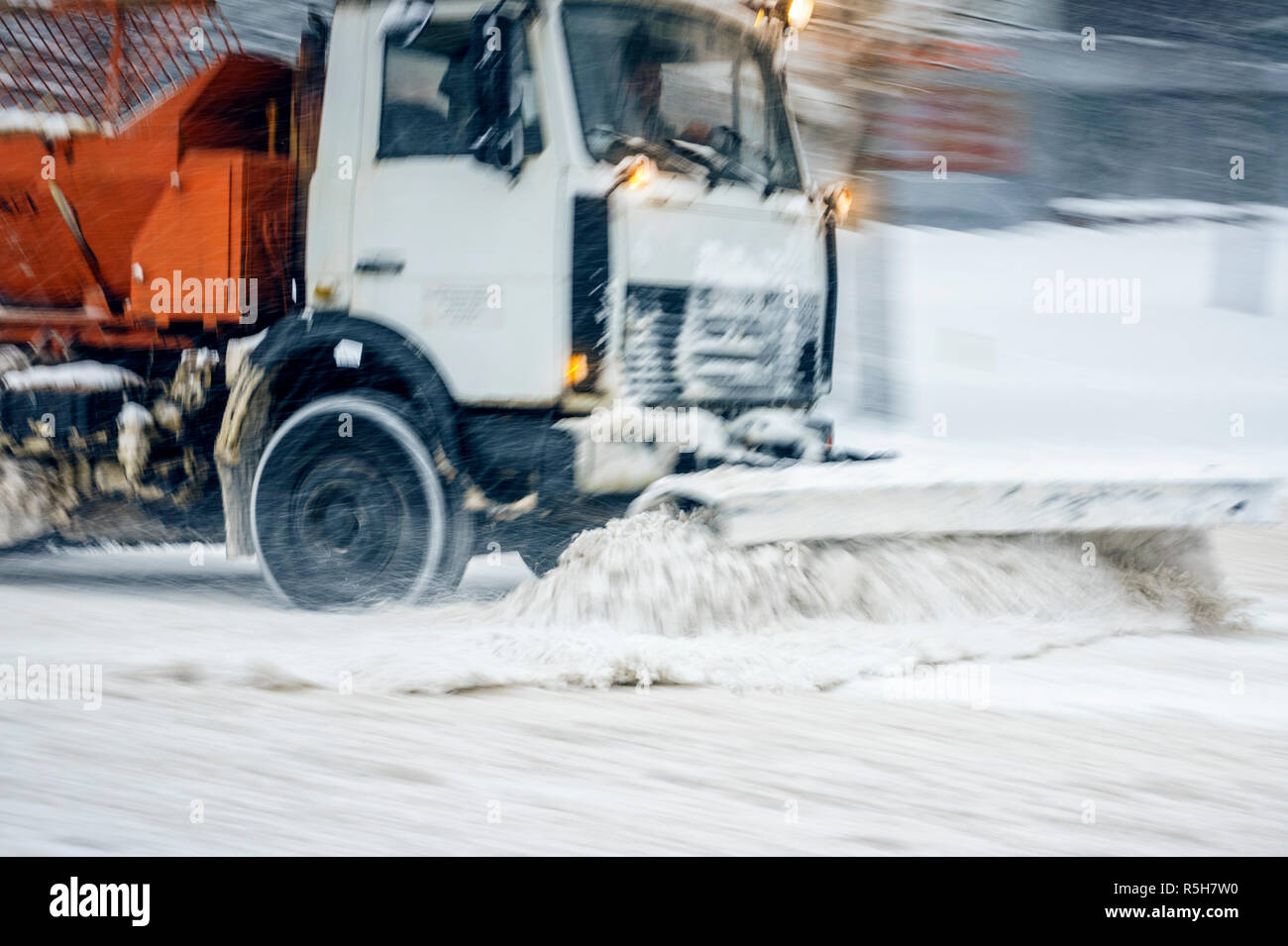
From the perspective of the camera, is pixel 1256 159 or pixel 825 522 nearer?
pixel 825 522

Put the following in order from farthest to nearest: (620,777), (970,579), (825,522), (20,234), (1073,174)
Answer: (1073,174), (20,234), (970,579), (825,522), (620,777)

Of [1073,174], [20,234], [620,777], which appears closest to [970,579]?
[620,777]

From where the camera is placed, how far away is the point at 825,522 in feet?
13.3

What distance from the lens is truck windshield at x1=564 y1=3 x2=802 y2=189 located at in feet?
13.6

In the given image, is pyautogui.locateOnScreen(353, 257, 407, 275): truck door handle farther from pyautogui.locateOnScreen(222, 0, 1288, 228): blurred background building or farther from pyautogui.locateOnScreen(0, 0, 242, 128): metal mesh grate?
pyautogui.locateOnScreen(222, 0, 1288, 228): blurred background building

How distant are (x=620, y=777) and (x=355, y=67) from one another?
2.73 meters

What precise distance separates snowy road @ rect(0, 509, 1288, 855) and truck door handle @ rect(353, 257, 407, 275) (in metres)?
1.19

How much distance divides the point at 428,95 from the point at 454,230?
0.48m

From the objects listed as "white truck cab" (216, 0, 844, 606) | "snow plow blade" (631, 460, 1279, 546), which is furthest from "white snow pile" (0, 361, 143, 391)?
"snow plow blade" (631, 460, 1279, 546)

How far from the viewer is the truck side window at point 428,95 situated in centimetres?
420

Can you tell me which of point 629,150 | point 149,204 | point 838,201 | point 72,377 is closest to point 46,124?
point 149,204

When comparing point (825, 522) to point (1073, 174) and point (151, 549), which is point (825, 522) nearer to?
point (151, 549)

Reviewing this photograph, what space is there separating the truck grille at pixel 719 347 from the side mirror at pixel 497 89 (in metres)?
0.60

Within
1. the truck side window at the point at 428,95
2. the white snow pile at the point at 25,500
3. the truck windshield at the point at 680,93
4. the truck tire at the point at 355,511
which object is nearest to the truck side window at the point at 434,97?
the truck side window at the point at 428,95
